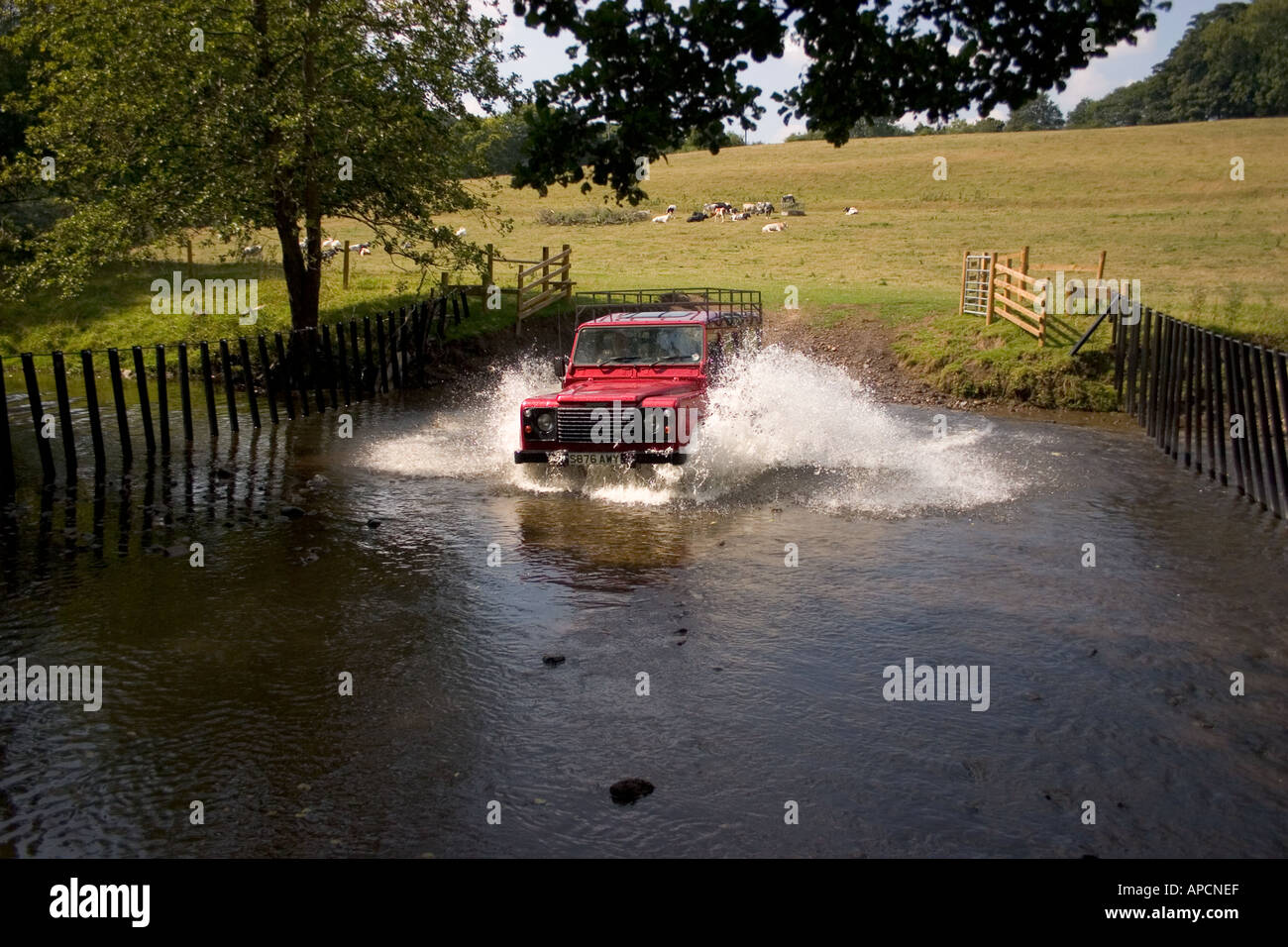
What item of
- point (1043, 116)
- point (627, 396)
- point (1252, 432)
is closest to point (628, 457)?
point (627, 396)

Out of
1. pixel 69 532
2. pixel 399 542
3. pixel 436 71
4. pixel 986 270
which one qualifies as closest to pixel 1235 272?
pixel 986 270

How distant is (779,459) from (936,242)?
110 feet

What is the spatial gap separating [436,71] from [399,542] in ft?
48.7

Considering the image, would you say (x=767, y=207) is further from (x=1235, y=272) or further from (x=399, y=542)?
(x=399, y=542)

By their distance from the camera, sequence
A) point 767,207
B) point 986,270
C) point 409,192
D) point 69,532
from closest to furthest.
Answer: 1. point 69,532
2. point 409,192
3. point 986,270
4. point 767,207

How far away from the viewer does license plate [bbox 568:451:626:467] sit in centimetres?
1389

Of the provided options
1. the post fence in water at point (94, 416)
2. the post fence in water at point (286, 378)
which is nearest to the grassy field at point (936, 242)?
the post fence in water at point (286, 378)

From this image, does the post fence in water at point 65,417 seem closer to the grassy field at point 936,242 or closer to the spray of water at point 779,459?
the spray of water at point 779,459

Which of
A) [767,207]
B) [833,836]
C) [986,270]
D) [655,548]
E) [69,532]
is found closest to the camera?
[833,836]

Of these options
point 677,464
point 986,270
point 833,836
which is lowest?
point 833,836

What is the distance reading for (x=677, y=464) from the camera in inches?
544

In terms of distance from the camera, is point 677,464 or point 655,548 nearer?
point 655,548

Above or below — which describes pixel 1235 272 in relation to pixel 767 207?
below

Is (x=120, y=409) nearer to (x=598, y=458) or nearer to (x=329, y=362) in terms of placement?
(x=329, y=362)
